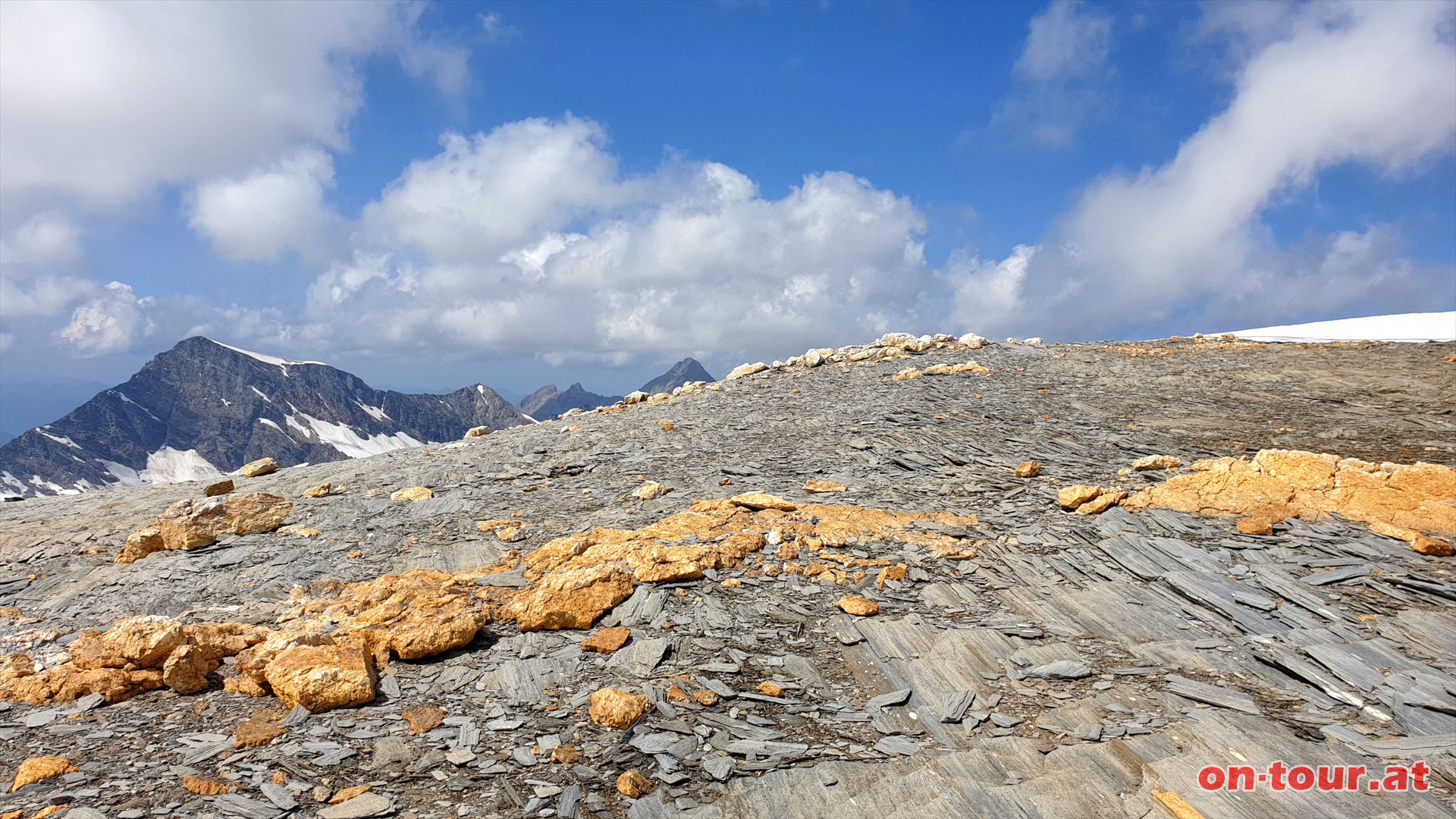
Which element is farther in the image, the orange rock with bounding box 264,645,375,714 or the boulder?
the boulder

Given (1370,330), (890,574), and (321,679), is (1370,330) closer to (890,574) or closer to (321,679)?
(890,574)

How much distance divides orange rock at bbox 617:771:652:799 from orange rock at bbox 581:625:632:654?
232 centimetres

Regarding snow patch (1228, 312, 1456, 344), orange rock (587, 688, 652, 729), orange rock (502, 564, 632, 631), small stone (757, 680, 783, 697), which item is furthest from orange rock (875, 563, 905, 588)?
snow patch (1228, 312, 1456, 344)

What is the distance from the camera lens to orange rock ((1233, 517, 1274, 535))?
36.5ft

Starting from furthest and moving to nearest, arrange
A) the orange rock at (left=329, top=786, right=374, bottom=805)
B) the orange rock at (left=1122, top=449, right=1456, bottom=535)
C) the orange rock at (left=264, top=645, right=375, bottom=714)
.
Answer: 1. the orange rock at (left=1122, top=449, right=1456, bottom=535)
2. the orange rock at (left=264, top=645, right=375, bottom=714)
3. the orange rock at (left=329, top=786, right=374, bottom=805)

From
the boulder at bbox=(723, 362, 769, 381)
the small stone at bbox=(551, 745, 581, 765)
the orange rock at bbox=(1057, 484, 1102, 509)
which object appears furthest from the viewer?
the boulder at bbox=(723, 362, 769, 381)

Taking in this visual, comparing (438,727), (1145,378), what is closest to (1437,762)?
(438,727)

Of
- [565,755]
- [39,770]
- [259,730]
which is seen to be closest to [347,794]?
[259,730]

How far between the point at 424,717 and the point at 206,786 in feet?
6.60

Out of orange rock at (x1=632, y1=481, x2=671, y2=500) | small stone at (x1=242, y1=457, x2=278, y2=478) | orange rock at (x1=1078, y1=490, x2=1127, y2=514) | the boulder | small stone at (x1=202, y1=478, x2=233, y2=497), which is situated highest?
the boulder

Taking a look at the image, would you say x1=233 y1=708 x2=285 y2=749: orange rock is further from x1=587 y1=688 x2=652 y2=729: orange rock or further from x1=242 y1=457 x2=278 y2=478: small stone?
x1=242 y1=457 x2=278 y2=478: small stone

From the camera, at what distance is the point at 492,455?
2100 centimetres

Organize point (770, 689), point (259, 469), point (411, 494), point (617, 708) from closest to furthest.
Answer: point (617, 708) → point (770, 689) → point (411, 494) → point (259, 469)

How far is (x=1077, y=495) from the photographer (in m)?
13.0
